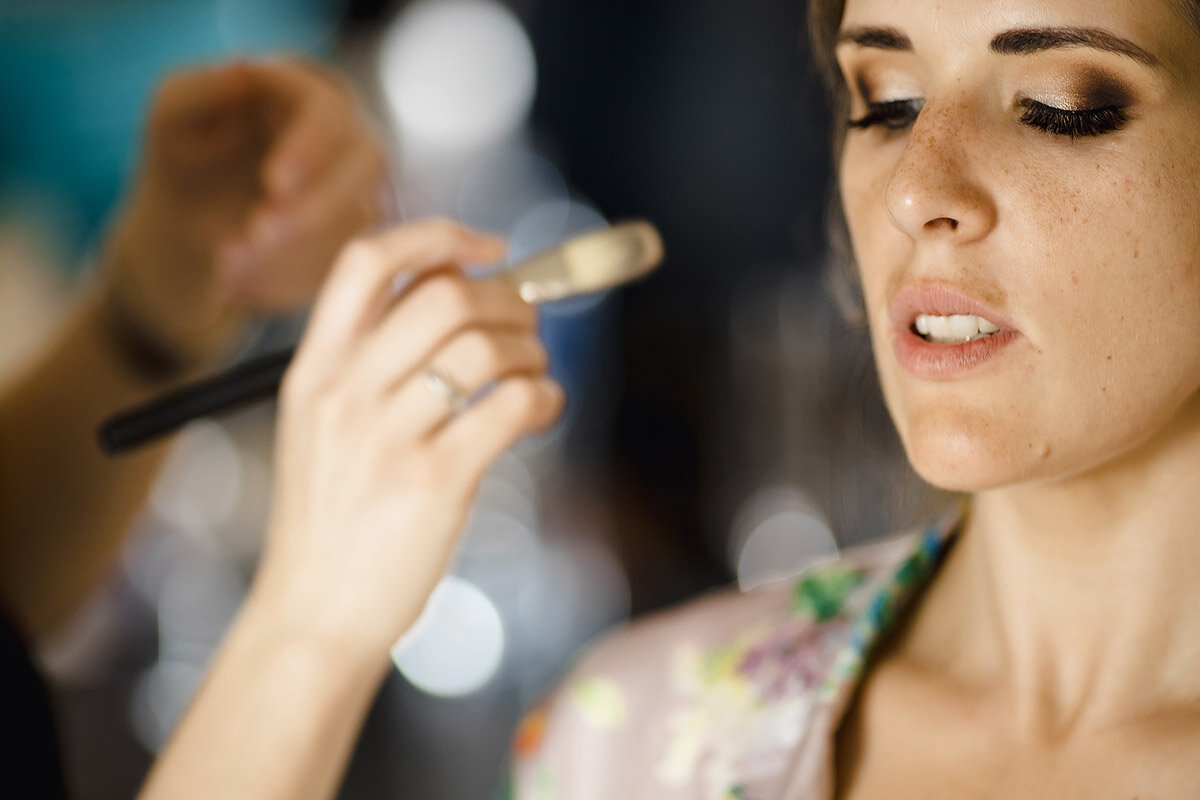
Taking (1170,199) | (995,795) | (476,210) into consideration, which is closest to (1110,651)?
(995,795)

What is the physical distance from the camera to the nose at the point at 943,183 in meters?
0.52

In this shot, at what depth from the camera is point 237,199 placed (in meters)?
0.84

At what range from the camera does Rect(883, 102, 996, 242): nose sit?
1.70 ft

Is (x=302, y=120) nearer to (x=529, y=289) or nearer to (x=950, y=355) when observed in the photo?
(x=529, y=289)

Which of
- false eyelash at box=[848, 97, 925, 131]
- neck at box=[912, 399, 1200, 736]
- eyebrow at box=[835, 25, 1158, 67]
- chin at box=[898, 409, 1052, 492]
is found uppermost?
eyebrow at box=[835, 25, 1158, 67]

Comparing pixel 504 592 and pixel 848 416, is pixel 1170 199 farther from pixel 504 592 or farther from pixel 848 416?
pixel 504 592

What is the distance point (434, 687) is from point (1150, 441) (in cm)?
176

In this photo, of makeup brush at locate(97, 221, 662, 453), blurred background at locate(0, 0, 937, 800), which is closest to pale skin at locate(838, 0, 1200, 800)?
makeup brush at locate(97, 221, 662, 453)

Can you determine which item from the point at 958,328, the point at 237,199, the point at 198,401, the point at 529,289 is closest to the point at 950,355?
the point at 958,328

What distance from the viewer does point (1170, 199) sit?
1.67 feet

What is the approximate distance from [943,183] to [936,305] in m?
0.06

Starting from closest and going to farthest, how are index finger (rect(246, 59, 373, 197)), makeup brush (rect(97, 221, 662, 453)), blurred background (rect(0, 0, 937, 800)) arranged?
makeup brush (rect(97, 221, 662, 453)) → index finger (rect(246, 59, 373, 197)) → blurred background (rect(0, 0, 937, 800))

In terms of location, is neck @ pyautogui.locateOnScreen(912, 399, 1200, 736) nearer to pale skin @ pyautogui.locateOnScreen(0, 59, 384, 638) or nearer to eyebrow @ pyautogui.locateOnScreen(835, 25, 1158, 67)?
eyebrow @ pyautogui.locateOnScreen(835, 25, 1158, 67)

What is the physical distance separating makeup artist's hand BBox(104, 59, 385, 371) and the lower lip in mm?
420
